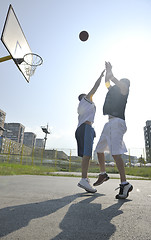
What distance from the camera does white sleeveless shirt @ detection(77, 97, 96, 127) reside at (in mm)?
2953

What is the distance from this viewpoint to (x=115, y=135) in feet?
8.27

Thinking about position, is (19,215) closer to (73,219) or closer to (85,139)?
(73,219)

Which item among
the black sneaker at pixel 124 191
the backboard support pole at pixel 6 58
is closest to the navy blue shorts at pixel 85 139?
the black sneaker at pixel 124 191

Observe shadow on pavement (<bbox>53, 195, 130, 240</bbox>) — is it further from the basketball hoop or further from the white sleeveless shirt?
the basketball hoop

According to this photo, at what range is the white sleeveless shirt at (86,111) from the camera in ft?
9.69

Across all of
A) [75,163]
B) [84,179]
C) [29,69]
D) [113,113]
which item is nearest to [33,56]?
[29,69]

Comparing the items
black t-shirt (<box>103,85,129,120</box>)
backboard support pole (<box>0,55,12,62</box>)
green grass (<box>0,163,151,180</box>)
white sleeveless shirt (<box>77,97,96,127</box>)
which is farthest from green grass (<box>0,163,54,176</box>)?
black t-shirt (<box>103,85,129,120</box>)

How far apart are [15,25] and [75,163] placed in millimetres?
14210

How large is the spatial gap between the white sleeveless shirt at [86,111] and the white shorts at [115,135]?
37 centimetres

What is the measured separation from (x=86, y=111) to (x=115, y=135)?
2.33 ft

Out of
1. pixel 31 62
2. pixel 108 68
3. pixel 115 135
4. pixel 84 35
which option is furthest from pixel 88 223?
pixel 31 62

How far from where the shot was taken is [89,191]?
99.5 inches

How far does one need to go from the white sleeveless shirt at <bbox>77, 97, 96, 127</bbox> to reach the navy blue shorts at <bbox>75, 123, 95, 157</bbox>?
11cm

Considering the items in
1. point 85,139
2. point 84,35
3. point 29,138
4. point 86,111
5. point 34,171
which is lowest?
point 34,171
